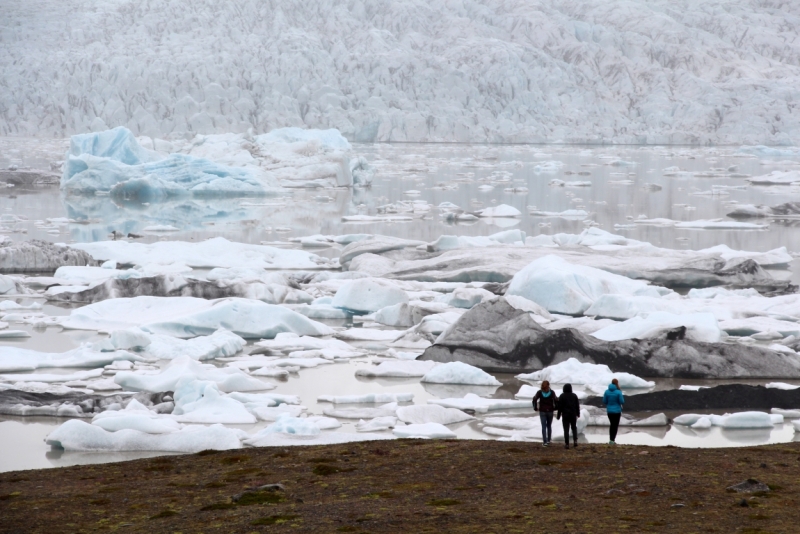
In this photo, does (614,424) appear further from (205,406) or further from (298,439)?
(205,406)

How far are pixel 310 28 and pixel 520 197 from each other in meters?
37.9

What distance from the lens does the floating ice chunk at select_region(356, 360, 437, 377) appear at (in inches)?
367

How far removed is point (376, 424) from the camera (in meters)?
7.65

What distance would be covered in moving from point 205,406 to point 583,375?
3.64 meters

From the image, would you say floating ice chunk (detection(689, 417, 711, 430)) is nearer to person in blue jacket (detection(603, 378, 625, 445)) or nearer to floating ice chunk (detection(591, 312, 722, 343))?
person in blue jacket (detection(603, 378, 625, 445))

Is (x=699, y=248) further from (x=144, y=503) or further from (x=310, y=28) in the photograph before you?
(x=310, y=28)

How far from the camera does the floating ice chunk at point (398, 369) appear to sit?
9.32 m

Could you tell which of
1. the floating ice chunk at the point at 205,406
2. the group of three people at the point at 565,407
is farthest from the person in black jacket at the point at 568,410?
the floating ice chunk at the point at 205,406

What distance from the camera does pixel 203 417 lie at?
7.73 meters

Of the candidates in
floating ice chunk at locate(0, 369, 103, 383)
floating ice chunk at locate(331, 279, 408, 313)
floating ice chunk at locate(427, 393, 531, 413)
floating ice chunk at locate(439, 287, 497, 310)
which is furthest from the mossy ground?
floating ice chunk at locate(331, 279, 408, 313)

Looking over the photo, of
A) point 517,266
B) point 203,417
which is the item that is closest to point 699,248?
point 517,266

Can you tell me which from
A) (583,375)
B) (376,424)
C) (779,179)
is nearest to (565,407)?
(376,424)

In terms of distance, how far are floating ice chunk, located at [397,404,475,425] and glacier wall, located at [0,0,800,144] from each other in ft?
152

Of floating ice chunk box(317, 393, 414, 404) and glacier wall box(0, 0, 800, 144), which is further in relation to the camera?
glacier wall box(0, 0, 800, 144)
